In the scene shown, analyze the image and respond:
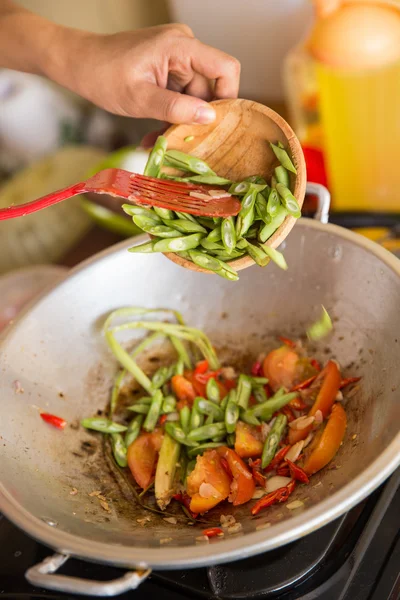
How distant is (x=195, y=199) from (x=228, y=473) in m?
0.43

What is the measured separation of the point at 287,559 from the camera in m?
0.86

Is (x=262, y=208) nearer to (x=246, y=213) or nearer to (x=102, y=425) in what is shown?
(x=246, y=213)

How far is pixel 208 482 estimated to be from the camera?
937mm

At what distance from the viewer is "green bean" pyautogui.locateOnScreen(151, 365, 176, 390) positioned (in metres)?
1.15

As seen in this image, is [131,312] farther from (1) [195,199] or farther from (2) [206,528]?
(2) [206,528]

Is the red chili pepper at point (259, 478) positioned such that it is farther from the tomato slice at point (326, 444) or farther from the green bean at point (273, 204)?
the green bean at point (273, 204)

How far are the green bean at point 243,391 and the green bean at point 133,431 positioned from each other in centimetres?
18

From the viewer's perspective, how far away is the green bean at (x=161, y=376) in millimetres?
1151

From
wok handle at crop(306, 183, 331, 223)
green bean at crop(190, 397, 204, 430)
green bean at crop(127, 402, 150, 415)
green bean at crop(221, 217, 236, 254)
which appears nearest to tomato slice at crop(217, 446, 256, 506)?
green bean at crop(190, 397, 204, 430)

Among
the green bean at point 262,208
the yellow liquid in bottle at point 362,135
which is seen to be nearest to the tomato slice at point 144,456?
the green bean at point 262,208

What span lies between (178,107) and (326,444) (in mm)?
562

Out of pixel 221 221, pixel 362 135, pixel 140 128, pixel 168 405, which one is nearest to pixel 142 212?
pixel 221 221

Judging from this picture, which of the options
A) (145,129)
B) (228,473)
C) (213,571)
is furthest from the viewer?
(145,129)

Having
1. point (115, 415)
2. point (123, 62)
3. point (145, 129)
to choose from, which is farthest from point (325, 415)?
point (145, 129)
